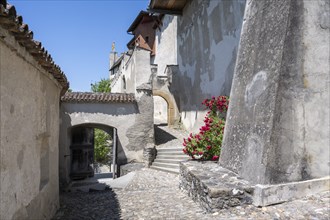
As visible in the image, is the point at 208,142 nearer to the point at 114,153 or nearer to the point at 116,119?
the point at 114,153

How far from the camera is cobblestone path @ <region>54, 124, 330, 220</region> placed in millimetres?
3943

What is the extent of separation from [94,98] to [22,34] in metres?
8.82

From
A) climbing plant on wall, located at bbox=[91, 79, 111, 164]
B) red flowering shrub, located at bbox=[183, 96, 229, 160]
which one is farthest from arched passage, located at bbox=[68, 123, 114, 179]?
climbing plant on wall, located at bbox=[91, 79, 111, 164]

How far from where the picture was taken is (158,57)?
22984mm

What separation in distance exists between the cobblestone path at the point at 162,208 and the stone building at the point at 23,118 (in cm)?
110

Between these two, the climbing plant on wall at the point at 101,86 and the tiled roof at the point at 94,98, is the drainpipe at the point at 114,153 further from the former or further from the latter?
the climbing plant on wall at the point at 101,86

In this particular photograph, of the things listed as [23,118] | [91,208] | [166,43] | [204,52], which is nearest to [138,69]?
[166,43]

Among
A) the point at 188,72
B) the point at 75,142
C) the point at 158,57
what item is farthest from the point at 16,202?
the point at 158,57

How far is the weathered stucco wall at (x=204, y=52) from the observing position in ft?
33.2

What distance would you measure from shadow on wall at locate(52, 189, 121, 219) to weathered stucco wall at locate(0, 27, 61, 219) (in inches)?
21.8

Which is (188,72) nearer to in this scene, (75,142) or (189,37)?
(189,37)

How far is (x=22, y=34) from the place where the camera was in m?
3.04

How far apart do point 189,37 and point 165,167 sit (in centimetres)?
778

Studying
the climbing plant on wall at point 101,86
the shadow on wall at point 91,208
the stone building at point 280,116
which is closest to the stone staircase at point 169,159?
the shadow on wall at point 91,208
